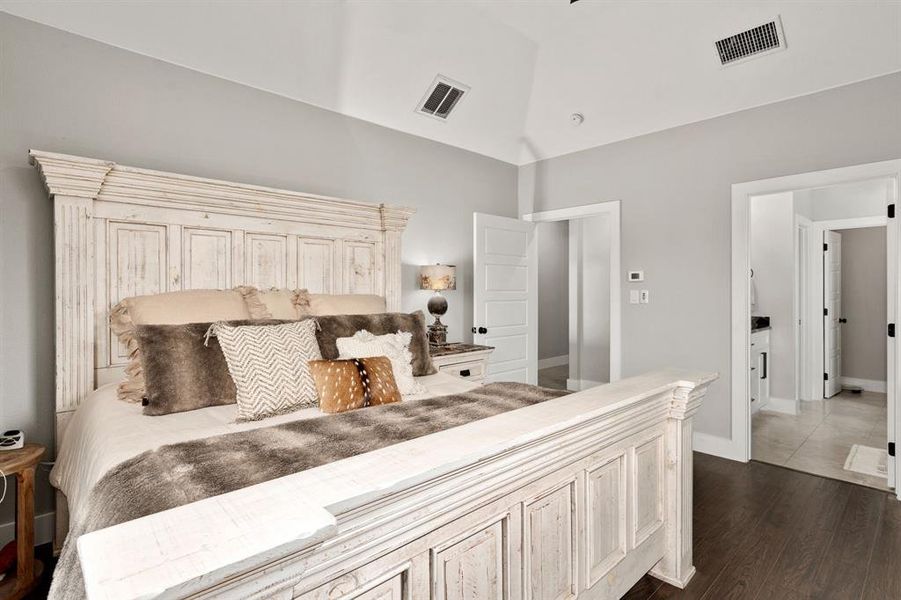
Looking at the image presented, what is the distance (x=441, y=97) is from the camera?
365cm

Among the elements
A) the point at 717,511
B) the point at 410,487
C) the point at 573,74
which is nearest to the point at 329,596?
the point at 410,487

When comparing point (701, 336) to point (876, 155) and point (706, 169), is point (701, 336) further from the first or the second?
point (876, 155)

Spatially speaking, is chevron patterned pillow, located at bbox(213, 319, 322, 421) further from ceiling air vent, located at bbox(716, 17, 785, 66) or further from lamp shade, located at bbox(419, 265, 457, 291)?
ceiling air vent, located at bbox(716, 17, 785, 66)

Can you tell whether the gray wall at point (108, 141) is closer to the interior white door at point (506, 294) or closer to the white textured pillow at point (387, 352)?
the interior white door at point (506, 294)

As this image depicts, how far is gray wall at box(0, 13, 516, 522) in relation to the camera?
228cm

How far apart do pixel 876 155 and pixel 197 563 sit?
13.0 feet

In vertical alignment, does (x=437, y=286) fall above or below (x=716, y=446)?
above

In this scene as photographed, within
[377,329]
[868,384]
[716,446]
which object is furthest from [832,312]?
[377,329]

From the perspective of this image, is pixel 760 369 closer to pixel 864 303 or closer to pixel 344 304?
pixel 864 303

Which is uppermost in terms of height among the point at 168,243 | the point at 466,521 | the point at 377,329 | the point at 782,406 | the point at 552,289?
the point at 168,243

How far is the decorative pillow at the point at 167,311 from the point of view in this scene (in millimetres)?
2262

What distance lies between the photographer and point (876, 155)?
114 inches

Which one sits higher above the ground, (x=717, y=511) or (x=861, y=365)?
(x=861, y=365)

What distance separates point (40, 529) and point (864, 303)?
26.2 feet
